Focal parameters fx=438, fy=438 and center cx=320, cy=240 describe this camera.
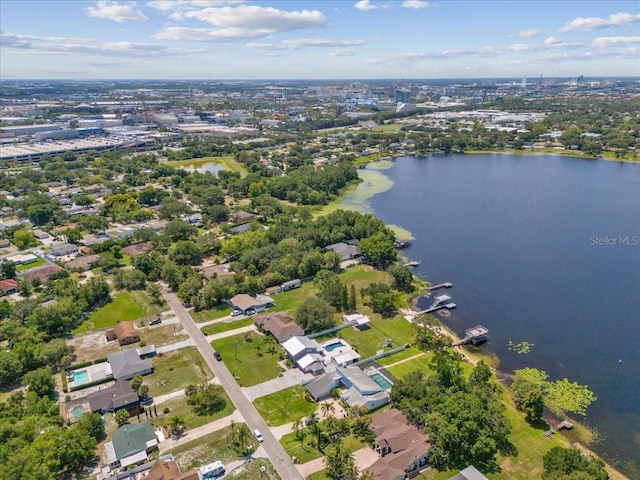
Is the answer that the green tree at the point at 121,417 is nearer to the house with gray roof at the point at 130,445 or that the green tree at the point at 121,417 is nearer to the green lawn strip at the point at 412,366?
the house with gray roof at the point at 130,445

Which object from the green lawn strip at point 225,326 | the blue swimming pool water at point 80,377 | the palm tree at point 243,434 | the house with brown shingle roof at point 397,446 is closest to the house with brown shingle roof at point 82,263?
the blue swimming pool water at point 80,377

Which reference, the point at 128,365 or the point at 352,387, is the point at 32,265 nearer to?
the point at 128,365

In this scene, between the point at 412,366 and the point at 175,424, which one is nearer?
the point at 175,424

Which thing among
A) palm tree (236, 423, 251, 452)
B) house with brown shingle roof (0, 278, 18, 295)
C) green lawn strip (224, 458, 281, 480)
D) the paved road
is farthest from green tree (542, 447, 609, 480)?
house with brown shingle roof (0, 278, 18, 295)

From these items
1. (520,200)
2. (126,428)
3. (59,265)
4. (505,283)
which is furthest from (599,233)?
(59,265)

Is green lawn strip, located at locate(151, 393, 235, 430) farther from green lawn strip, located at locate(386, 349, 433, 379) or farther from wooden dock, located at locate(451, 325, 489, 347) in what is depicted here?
wooden dock, located at locate(451, 325, 489, 347)

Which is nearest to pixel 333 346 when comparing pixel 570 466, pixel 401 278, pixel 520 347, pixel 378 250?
pixel 401 278

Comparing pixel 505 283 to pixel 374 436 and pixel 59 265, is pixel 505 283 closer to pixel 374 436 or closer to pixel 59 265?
pixel 374 436
